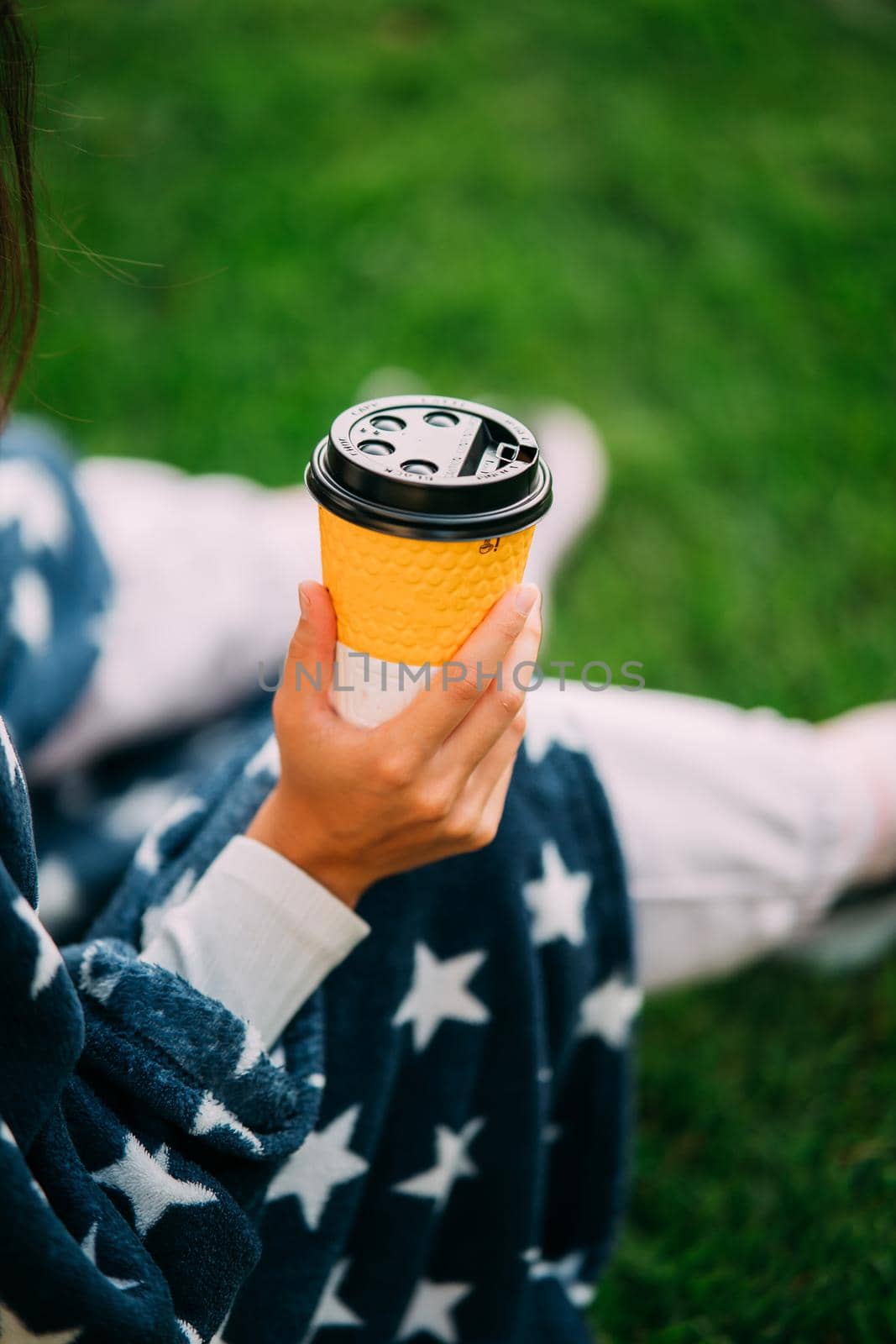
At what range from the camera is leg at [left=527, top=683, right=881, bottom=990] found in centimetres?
109

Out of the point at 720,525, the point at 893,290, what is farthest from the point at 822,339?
the point at 720,525

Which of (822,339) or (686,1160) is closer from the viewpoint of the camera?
(686,1160)

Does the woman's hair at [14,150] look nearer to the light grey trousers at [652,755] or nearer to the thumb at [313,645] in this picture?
the thumb at [313,645]

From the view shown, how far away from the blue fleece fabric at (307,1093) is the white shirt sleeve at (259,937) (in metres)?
0.03

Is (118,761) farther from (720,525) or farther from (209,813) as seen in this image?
(720,525)

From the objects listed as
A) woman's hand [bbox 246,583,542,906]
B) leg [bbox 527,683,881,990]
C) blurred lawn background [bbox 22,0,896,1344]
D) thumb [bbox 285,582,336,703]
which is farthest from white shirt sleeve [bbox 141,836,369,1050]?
blurred lawn background [bbox 22,0,896,1344]

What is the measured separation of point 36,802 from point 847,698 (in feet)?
4.32

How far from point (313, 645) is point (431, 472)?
0.15 meters

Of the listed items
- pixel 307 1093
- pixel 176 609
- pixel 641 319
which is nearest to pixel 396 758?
pixel 307 1093

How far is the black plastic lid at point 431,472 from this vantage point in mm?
659

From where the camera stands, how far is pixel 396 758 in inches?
27.9

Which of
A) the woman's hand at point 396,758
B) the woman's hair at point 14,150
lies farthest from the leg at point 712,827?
the woman's hair at point 14,150

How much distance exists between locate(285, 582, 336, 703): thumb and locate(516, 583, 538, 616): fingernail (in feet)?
0.42

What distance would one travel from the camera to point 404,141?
3.18m
